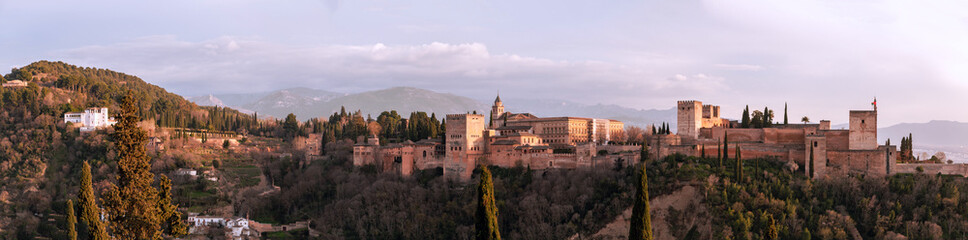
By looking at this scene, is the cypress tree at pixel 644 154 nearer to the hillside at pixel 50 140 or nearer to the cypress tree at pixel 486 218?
the cypress tree at pixel 486 218

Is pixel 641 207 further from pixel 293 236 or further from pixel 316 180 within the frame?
pixel 316 180

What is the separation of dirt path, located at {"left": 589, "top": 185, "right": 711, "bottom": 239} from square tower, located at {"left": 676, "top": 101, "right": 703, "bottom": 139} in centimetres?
677

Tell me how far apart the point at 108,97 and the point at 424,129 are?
38.1 meters

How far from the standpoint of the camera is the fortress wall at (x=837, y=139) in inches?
1769

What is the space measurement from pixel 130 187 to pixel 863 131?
3904 centimetres

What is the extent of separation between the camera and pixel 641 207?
28.8m

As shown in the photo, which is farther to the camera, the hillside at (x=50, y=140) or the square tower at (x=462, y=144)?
the hillside at (x=50, y=140)

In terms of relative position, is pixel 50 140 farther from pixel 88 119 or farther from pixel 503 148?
pixel 503 148

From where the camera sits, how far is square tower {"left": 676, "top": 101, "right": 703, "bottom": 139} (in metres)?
50.3

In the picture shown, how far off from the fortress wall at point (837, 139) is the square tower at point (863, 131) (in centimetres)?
27

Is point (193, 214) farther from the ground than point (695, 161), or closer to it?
closer to it

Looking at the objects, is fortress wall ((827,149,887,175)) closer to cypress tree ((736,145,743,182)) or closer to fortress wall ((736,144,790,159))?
fortress wall ((736,144,790,159))

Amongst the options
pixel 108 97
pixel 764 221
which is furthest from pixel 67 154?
pixel 764 221

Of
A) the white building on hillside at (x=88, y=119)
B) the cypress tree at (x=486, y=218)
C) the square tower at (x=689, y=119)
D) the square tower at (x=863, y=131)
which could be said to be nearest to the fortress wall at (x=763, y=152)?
the square tower at (x=863, y=131)
